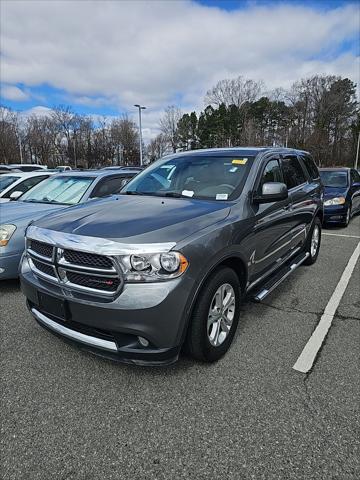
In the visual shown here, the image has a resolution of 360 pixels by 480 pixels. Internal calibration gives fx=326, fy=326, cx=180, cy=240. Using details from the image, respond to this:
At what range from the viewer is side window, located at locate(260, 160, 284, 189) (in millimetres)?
3450

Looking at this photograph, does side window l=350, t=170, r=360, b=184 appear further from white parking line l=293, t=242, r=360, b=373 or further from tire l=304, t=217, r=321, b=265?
white parking line l=293, t=242, r=360, b=373

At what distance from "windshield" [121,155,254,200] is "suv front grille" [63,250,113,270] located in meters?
1.33

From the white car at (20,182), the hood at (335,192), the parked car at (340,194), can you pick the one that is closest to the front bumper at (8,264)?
the white car at (20,182)

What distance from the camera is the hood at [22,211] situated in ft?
14.7

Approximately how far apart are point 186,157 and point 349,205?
6.83m

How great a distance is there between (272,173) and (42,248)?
2.54m

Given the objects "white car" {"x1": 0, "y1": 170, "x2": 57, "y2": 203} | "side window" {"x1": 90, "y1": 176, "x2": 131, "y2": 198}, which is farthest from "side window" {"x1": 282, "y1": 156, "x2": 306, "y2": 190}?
"white car" {"x1": 0, "y1": 170, "x2": 57, "y2": 203}

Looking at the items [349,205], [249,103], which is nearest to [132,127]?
[249,103]

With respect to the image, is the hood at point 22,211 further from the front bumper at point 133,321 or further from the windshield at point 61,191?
the front bumper at point 133,321

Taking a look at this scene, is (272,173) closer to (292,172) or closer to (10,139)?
(292,172)

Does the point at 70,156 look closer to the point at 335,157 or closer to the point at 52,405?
the point at 335,157

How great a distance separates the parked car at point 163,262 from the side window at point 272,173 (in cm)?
2

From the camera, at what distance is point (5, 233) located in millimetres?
4199

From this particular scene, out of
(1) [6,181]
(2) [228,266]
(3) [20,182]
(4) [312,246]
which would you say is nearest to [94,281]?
(2) [228,266]
